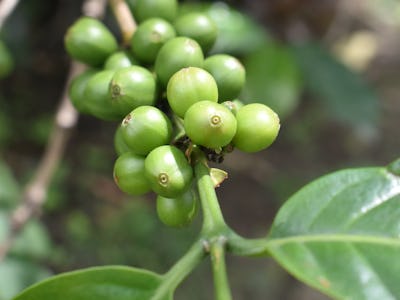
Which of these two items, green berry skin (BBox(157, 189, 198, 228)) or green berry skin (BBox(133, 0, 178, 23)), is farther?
green berry skin (BBox(133, 0, 178, 23))

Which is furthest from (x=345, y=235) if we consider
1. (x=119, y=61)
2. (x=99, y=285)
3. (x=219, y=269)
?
(x=119, y=61)

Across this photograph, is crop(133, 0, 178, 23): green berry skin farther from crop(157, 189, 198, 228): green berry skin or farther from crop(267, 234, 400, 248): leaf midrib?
crop(267, 234, 400, 248): leaf midrib

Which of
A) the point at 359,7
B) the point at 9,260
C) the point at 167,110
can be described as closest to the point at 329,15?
the point at 359,7

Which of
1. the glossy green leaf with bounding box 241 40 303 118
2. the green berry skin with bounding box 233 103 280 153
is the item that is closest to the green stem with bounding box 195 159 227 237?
→ the green berry skin with bounding box 233 103 280 153

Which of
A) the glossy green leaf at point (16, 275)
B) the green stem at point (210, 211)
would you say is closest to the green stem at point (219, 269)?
the green stem at point (210, 211)

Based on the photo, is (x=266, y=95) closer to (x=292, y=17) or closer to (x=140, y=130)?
(x=292, y=17)

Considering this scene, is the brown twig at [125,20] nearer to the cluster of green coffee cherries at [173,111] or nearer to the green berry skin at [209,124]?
the cluster of green coffee cherries at [173,111]
